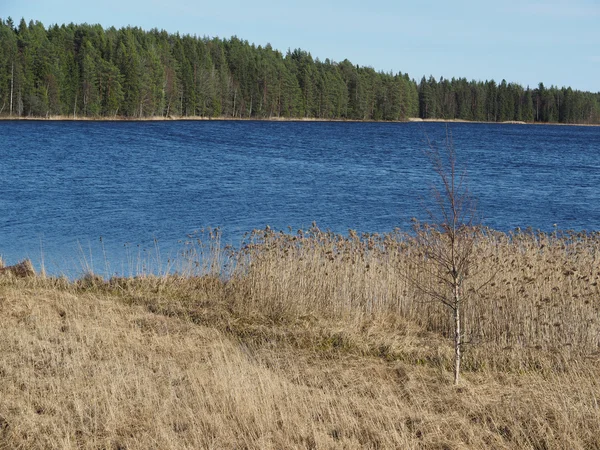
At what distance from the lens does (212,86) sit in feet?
356

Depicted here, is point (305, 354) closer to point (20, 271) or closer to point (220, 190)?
point (20, 271)

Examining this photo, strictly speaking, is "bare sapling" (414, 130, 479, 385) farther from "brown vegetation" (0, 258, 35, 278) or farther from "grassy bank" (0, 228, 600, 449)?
"brown vegetation" (0, 258, 35, 278)

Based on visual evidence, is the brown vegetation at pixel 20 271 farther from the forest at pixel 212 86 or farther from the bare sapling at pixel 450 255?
the forest at pixel 212 86

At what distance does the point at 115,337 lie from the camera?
31.6 feet

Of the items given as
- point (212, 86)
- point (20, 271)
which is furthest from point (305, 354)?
point (212, 86)

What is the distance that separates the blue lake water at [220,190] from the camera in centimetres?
2212

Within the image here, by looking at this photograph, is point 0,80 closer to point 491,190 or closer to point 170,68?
point 170,68

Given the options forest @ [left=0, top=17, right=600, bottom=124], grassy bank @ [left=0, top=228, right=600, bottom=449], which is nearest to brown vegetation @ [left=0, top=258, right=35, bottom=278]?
grassy bank @ [left=0, top=228, right=600, bottom=449]

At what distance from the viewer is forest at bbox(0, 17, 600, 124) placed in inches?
3403

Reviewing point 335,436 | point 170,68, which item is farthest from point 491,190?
point 170,68

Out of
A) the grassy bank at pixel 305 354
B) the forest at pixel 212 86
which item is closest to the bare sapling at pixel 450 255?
the grassy bank at pixel 305 354

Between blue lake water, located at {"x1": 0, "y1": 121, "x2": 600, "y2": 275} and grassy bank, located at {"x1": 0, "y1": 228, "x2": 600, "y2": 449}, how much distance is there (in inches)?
133

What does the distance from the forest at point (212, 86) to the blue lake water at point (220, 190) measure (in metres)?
21.6

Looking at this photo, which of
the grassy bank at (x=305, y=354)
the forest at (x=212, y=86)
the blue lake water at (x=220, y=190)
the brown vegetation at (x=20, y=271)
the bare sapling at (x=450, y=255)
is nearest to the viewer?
the grassy bank at (x=305, y=354)
